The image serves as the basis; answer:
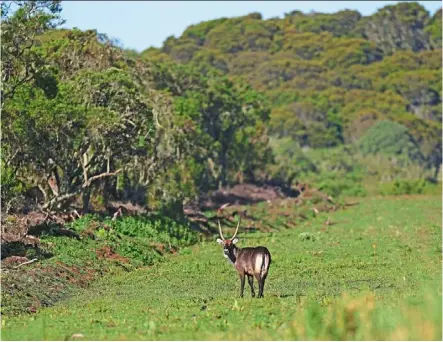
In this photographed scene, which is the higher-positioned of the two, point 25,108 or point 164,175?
point 25,108

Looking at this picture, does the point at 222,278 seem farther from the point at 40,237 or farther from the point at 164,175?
the point at 164,175

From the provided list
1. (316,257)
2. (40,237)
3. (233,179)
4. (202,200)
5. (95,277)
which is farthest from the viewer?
(233,179)

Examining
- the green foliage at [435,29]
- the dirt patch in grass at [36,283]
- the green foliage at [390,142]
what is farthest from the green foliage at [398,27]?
the dirt patch in grass at [36,283]

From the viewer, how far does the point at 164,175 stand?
4666cm

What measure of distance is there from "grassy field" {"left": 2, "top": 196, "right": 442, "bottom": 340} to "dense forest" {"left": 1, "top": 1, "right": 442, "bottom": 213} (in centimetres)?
584

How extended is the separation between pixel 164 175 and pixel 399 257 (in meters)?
18.4

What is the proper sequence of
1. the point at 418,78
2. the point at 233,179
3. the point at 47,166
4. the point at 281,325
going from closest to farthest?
the point at 281,325 < the point at 47,166 < the point at 233,179 < the point at 418,78

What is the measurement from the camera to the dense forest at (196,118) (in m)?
33.2

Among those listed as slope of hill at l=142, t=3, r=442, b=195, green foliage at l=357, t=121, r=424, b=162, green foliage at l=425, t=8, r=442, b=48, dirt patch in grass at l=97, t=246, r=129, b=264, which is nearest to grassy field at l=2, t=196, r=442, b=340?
dirt patch in grass at l=97, t=246, r=129, b=264

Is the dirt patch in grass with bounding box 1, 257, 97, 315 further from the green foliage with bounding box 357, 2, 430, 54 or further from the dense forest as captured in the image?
the green foliage with bounding box 357, 2, 430, 54

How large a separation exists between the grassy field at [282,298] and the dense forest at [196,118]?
584cm

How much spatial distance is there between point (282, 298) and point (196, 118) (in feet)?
133

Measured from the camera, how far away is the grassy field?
542 inches

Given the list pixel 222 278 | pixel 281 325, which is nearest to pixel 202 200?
pixel 222 278
